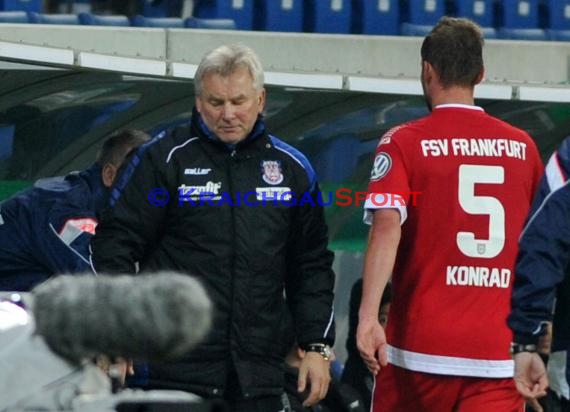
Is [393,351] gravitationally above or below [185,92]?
below

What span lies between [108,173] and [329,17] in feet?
24.0

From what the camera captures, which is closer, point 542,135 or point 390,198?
point 390,198

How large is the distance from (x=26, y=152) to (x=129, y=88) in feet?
2.03

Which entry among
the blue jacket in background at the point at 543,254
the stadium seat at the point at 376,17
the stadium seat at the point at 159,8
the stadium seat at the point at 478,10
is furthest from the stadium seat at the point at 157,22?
the blue jacket in background at the point at 543,254

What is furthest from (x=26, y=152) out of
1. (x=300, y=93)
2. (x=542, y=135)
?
(x=542, y=135)

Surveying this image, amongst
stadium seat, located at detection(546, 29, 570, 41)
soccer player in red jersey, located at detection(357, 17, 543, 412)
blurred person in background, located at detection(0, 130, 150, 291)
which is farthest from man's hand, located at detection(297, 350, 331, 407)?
stadium seat, located at detection(546, 29, 570, 41)

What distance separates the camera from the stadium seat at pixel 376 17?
12.8 metres

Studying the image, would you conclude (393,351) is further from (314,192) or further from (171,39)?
(171,39)

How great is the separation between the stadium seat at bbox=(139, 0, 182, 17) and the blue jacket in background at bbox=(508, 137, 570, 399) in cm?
853

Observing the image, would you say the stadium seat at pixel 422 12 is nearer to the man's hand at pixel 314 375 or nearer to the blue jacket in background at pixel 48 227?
the blue jacket in background at pixel 48 227

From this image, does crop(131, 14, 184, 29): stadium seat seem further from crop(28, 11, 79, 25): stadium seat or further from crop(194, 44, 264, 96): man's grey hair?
crop(194, 44, 264, 96): man's grey hair

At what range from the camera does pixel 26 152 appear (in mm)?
7254

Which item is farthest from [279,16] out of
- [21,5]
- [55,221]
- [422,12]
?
[55,221]

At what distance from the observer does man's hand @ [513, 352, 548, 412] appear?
13.1ft
